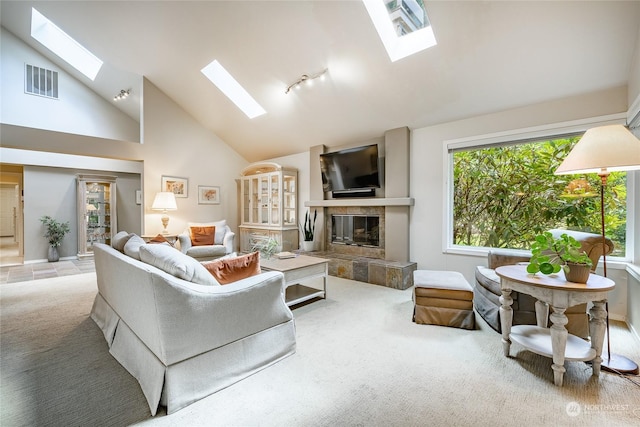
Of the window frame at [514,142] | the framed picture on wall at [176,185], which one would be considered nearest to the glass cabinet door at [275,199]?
the framed picture on wall at [176,185]

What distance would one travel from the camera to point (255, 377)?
1.81 metres

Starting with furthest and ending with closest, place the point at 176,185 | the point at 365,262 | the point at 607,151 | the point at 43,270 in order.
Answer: the point at 176,185 → the point at 43,270 → the point at 365,262 → the point at 607,151

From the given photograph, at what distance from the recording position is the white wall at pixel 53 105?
209 inches

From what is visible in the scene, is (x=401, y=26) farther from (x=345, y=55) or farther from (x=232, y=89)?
(x=232, y=89)

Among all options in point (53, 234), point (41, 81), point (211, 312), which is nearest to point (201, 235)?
point (53, 234)

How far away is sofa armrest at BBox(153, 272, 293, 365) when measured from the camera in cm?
150

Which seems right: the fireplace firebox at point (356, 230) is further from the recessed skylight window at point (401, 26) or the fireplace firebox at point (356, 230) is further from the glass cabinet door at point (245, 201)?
the recessed skylight window at point (401, 26)

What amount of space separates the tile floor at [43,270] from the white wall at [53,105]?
2.89 metres

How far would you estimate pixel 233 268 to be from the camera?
2121 mm

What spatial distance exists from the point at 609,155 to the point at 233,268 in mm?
2739

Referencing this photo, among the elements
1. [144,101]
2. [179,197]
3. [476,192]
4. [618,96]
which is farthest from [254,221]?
[618,96]

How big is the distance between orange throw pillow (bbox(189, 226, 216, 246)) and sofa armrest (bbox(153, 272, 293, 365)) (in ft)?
11.8

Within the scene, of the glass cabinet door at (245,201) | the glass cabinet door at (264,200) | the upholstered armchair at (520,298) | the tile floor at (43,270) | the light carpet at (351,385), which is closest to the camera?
the light carpet at (351,385)

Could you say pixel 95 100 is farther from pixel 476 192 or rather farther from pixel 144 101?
pixel 476 192
